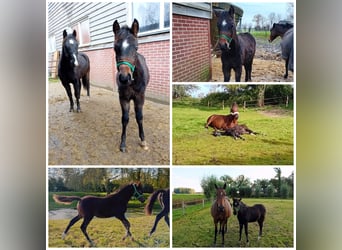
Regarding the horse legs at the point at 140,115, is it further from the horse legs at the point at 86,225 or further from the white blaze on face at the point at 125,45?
the horse legs at the point at 86,225

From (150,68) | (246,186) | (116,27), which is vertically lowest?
(246,186)

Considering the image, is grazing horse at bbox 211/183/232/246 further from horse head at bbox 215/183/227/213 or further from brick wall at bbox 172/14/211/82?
brick wall at bbox 172/14/211/82

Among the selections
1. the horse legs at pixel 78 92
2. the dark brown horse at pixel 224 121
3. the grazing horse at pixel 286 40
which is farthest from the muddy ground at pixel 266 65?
the horse legs at pixel 78 92

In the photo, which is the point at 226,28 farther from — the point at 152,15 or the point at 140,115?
the point at 140,115

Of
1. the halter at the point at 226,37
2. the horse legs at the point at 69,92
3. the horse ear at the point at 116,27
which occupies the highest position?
the horse ear at the point at 116,27

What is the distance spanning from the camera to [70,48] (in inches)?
97.1

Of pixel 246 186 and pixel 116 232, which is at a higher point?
pixel 246 186

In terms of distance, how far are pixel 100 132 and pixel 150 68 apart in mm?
413

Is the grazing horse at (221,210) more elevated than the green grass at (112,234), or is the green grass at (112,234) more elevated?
the grazing horse at (221,210)

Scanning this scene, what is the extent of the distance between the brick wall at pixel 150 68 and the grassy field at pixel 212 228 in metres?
0.60

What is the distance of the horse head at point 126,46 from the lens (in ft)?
8.02

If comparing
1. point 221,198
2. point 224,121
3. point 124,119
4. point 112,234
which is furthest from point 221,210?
point 124,119

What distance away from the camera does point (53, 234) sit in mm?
2463

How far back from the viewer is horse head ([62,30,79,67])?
8.07 feet
